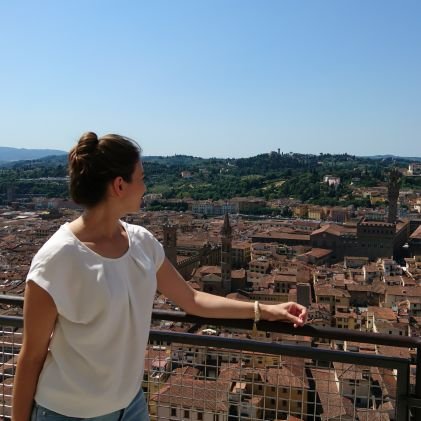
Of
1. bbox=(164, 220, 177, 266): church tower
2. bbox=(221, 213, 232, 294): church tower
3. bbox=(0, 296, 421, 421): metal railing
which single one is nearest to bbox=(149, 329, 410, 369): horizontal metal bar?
bbox=(0, 296, 421, 421): metal railing

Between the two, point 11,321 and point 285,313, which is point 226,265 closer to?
point 11,321

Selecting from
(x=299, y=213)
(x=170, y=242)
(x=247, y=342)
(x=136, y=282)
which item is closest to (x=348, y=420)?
(x=247, y=342)

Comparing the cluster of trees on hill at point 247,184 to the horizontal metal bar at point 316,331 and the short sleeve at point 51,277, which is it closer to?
the horizontal metal bar at point 316,331

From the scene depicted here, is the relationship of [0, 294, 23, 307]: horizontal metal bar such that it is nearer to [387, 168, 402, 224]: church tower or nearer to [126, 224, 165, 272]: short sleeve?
[126, 224, 165, 272]: short sleeve

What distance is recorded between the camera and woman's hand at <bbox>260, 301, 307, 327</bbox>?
1269 millimetres

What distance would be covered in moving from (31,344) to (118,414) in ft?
0.71

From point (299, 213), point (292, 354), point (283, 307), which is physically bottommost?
point (299, 213)

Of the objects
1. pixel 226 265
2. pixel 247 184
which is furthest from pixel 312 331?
pixel 247 184

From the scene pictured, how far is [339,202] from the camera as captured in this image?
41656 millimetres

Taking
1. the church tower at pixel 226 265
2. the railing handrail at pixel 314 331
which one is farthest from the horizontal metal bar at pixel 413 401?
the church tower at pixel 226 265

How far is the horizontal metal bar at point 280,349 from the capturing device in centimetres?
125

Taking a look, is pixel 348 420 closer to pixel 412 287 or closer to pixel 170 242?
pixel 412 287

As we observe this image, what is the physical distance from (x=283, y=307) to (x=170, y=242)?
18.7 meters

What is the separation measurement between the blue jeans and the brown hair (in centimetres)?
37
